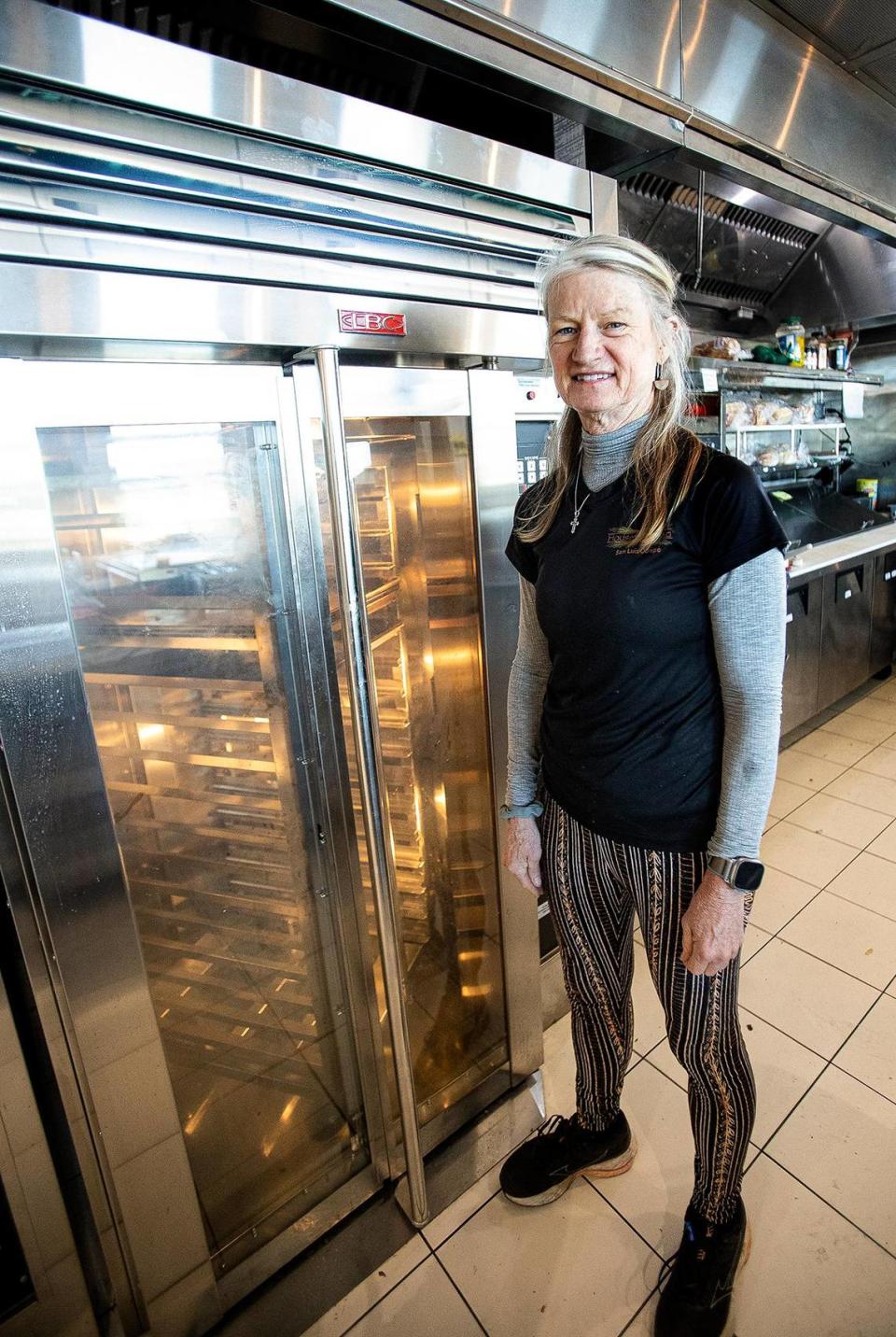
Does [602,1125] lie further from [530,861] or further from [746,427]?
[746,427]

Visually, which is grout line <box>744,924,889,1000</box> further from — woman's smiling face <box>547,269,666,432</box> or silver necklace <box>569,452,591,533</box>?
woman's smiling face <box>547,269,666,432</box>

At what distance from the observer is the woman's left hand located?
39.8 inches

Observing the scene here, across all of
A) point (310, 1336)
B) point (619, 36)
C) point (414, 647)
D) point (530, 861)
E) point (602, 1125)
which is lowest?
point (310, 1336)

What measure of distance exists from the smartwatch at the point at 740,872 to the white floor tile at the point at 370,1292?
107 centimetres

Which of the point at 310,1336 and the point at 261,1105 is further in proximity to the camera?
the point at 261,1105

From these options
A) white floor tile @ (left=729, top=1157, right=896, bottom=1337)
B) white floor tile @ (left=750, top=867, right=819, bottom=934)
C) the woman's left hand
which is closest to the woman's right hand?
the woman's left hand

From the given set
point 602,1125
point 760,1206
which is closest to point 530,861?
point 602,1125

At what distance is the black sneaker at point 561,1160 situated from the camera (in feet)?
4.69

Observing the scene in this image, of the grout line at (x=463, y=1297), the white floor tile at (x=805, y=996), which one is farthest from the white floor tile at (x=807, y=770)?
the grout line at (x=463, y=1297)

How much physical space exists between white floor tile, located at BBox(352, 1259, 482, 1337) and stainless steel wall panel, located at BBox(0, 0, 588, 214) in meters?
2.02

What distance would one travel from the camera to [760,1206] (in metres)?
1.40

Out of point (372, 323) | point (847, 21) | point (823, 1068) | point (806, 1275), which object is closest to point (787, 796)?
point (823, 1068)

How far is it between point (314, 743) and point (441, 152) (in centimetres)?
108

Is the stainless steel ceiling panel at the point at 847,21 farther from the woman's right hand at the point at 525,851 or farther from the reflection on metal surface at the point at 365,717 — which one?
the woman's right hand at the point at 525,851
